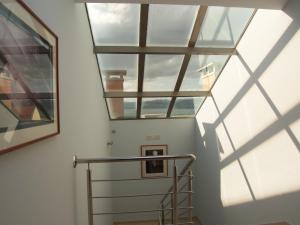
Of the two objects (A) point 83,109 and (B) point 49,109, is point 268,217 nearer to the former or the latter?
(A) point 83,109

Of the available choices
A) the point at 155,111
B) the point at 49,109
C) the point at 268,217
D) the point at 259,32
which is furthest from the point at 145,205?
the point at 49,109

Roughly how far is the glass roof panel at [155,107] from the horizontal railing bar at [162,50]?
1.36 m

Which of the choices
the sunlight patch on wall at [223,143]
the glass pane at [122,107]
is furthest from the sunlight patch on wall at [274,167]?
the glass pane at [122,107]

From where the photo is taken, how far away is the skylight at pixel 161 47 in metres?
2.79

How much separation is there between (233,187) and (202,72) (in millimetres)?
1850

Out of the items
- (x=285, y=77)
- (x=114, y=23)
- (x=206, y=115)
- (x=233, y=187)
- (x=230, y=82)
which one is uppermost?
(x=114, y=23)

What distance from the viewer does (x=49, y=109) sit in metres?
1.36

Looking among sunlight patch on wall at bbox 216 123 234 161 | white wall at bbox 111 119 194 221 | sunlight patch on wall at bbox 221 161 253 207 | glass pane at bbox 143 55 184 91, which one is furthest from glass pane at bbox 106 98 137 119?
sunlight patch on wall at bbox 221 161 253 207

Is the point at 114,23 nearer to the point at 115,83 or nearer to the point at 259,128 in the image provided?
the point at 115,83

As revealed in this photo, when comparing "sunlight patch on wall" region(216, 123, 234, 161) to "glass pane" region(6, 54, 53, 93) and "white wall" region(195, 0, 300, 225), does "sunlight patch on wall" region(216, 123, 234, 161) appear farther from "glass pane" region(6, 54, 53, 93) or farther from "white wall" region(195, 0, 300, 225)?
"glass pane" region(6, 54, 53, 93)

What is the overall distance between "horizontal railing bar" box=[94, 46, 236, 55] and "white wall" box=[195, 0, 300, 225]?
0.84ft

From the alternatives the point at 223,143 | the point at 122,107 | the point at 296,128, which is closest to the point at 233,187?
the point at 223,143

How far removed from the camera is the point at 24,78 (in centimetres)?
105

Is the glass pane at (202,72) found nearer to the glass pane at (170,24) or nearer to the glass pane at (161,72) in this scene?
the glass pane at (161,72)
